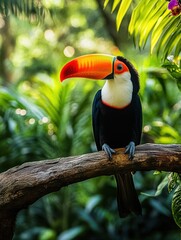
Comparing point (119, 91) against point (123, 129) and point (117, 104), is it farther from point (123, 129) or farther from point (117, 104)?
point (123, 129)

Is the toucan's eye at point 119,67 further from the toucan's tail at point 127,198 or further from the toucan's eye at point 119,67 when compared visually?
the toucan's tail at point 127,198

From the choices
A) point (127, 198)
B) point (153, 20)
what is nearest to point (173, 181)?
point (127, 198)

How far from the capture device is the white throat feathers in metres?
2.45

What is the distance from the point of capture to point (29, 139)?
4180mm

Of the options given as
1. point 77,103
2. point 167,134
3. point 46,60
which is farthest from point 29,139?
point 46,60

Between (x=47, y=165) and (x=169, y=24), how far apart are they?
105cm

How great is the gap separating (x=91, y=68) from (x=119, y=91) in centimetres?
19

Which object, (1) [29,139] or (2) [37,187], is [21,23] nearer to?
(1) [29,139]

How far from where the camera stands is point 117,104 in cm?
249

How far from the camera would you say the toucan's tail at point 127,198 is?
250 cm

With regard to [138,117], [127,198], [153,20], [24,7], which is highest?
[24,7]

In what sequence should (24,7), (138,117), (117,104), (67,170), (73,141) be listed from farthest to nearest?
(73,141) < (24,7) < (138,117) < (117,104) < (67,170)

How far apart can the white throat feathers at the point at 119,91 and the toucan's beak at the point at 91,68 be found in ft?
0.16

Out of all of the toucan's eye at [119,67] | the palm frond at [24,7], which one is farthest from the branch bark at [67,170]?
the palm frond at [24,7]
